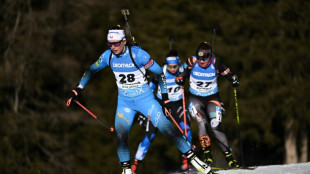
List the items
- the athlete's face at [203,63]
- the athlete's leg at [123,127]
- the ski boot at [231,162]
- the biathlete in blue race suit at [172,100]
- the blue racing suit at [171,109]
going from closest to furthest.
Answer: the athlete's leg at [123,127]
the athlete's face at [203,63]
the ski boot at [231,162]
the biathlete in blue race suit at [172,100]
the blue racing suit at [171,109]

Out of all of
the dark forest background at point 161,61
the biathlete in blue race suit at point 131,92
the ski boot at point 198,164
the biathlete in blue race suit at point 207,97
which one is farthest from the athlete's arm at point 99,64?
the dark forest background at point 161,61

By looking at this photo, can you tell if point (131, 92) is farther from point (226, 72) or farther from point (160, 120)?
point (226, 72)

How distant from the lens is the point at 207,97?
11.3m

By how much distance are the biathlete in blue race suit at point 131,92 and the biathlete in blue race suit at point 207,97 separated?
119cm

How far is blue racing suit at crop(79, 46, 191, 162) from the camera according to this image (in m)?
9.77

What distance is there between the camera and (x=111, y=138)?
33781mm

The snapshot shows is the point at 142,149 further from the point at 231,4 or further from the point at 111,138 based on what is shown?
the point at 111,138

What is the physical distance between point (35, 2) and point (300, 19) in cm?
1245

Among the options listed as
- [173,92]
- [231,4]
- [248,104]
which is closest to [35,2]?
[231,4]

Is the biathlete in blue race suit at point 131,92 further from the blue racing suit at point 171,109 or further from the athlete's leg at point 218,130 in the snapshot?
the blue racing suit at point 171,109

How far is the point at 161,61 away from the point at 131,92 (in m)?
18.4

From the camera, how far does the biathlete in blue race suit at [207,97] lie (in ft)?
36.3

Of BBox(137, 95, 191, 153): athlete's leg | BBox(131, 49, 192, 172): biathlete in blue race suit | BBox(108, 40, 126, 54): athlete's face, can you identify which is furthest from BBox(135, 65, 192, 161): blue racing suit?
BBox(108, 40, 126, 54): athlete's face

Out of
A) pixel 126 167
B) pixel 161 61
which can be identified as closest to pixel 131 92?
pixel 126 167
